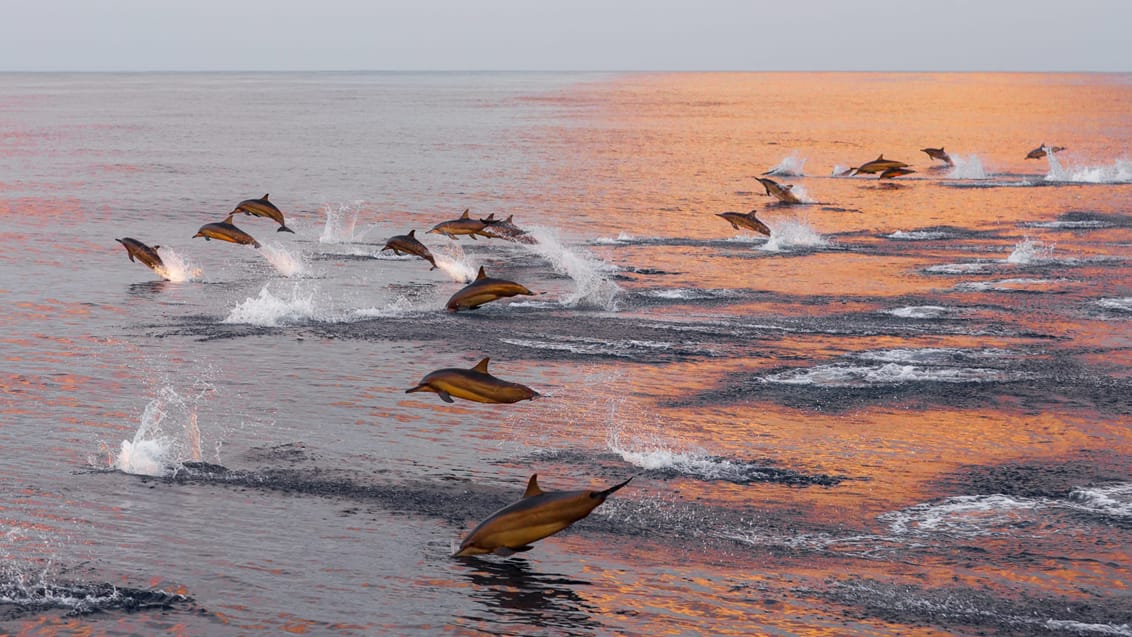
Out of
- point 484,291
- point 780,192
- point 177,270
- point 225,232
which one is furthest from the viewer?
point 780,192

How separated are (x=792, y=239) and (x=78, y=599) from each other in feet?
81.1

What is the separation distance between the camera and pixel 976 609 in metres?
10.4

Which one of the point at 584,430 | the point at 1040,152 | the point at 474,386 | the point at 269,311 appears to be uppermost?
the point at 1040,152

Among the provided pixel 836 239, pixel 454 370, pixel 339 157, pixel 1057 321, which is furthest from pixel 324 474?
pixel 339 157

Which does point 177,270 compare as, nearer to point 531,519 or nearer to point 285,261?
point 285,261

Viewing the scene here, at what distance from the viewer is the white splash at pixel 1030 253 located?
29969 millimetres

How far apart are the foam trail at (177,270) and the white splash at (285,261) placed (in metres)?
1.51

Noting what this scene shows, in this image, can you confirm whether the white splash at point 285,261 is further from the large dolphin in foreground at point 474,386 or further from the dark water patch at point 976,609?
the dark water patch at point 976,609

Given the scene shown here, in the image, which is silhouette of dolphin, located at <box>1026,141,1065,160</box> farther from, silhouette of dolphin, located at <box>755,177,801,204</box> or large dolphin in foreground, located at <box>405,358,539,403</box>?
large dolphin in foreground, located at <box>405,358,539,403</box>

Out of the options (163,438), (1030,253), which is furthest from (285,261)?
(1030,253)

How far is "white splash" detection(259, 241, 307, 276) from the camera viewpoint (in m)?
27.4

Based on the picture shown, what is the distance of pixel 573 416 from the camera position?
1600 centimetres

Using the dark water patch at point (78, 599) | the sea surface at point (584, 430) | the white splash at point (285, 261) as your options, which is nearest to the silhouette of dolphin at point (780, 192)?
the sea surface at point (584, 430)

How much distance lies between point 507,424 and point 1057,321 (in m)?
11.1
